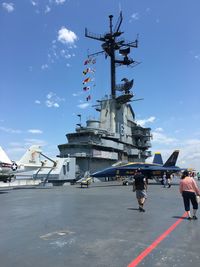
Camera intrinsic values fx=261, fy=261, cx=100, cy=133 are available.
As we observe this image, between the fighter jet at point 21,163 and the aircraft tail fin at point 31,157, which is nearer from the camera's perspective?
the fighter jet at point 21,163

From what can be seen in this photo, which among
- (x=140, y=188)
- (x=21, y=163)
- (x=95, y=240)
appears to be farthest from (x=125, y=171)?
(x=95, y=240)

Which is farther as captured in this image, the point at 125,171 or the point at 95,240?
the point at 125,171

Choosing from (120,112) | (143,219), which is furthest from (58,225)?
(120,112)

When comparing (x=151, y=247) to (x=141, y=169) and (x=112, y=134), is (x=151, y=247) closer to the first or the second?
(x=141, y=169)

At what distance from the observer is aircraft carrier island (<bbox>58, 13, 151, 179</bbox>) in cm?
4369

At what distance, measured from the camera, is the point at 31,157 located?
103ft

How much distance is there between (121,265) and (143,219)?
4.93 m

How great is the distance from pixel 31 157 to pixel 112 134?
20009 mm

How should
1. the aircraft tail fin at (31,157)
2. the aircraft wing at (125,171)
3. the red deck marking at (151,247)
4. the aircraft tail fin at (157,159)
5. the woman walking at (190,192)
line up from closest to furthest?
the red deck marking at (151,247) → the woman walking at (190,192) → the aircraft tail fin at (31,157) → the aircraft wing at (125,171) → the aircraft tail fin at (157,159)

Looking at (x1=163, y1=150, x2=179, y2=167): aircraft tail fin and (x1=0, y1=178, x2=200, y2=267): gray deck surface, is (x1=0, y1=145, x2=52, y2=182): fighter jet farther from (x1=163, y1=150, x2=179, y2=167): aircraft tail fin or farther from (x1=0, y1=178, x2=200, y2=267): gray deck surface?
(x1=163, y1=150, x2=179, y2=167): aircraft tail fin

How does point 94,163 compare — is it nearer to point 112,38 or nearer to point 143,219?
point 112,38

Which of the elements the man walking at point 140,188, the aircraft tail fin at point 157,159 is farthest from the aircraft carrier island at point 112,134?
the man walking at point 140,188

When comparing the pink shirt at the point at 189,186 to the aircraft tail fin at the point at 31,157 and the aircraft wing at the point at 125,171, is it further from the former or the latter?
the aircraft wing at the point at 125,171

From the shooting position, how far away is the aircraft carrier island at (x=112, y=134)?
43.7m
